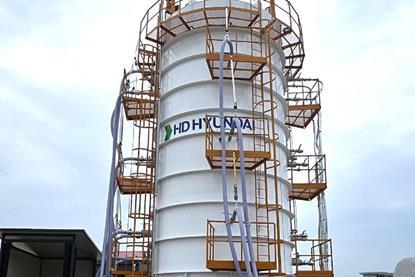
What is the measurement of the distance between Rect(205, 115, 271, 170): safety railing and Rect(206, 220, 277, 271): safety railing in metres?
1.31

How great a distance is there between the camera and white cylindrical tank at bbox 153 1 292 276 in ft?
33.2

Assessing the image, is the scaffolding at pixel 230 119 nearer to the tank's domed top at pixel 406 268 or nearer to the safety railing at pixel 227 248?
the safety railing at pixel 227 248

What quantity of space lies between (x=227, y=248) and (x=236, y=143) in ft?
7.54

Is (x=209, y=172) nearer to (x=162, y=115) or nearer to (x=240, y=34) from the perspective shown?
(x=162, y=115)

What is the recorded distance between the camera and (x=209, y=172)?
10.4 m

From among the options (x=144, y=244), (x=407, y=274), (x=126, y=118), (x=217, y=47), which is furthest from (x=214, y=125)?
(x=407, y=274)

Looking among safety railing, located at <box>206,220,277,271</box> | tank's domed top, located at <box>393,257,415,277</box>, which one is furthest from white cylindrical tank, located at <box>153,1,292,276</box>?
tank's domed top, located at <box>393,257,415,277</box>

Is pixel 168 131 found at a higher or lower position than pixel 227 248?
higher

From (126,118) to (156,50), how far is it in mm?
2375

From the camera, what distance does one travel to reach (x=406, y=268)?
5336 millimetres

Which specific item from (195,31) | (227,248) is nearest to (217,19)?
(195,31)

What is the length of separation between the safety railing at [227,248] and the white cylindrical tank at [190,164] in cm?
23

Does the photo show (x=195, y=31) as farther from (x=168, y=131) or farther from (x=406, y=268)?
(x=406, y=268)

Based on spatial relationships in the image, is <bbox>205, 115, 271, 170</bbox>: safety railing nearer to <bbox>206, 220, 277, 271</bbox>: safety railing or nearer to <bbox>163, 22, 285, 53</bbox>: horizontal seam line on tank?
<bbox>206, 220, 277, 271</bbox>: safety railing
